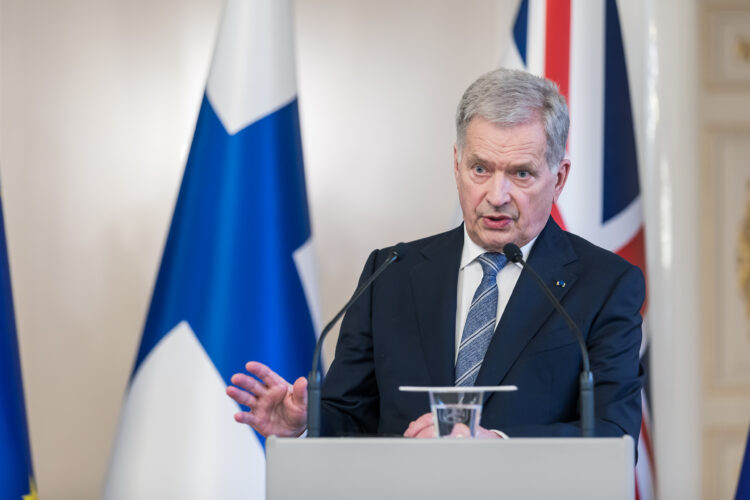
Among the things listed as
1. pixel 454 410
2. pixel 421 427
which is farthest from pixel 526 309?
pixel 454 410

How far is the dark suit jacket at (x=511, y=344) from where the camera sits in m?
1.87

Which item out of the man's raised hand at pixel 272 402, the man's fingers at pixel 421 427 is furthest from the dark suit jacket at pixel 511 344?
the man's fingers at pixel 421 427

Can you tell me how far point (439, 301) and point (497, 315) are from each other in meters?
0.13

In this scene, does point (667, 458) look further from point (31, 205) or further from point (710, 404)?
point (31, 205)

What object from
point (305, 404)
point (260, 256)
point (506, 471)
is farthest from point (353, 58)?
point (506, 471)

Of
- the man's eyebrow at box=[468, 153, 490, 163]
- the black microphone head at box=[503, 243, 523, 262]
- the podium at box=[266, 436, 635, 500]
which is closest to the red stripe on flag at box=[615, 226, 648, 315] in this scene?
the man's eyebrow at box=[468, 153, 490, 163]

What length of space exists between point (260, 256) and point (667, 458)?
1.64 metres

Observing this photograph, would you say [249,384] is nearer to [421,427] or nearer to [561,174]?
[421,427]

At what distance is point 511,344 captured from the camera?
1.91 metres

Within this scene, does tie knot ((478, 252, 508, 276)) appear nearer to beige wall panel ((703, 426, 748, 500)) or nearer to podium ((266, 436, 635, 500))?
podium ((266, 436, 635, 500))

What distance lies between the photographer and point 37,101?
3604mm

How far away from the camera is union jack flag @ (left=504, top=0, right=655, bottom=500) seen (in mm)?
3129

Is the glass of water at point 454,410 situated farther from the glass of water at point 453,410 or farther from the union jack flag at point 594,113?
the union jack flag at point 594,113

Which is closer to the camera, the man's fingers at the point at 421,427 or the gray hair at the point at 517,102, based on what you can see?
the man's fingers at the point at 421,427
